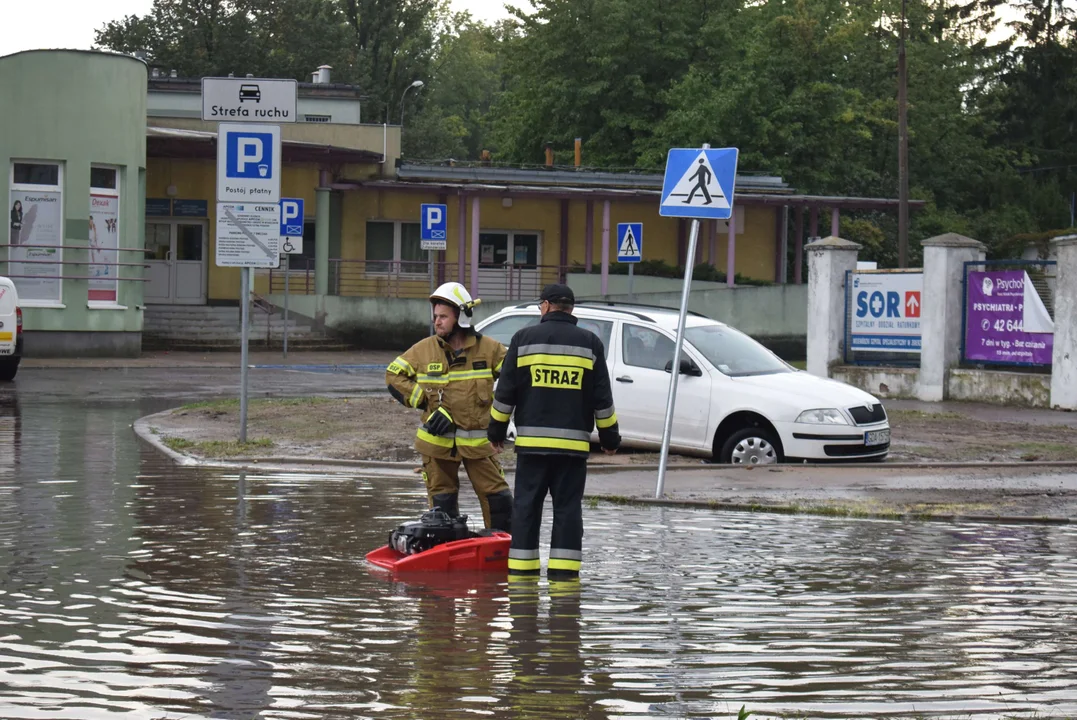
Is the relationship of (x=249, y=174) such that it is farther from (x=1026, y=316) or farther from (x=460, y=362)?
(x=1026, y=316)

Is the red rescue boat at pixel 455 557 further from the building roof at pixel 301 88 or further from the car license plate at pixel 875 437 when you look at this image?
the building roof at pixel 301 88

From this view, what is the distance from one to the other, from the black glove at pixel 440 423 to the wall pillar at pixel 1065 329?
1398 cm

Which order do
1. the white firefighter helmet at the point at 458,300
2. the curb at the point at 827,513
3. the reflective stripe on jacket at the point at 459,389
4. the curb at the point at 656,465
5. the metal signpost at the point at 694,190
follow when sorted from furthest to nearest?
the curb at the point at 656,465 → the metal signpost at the point at 694,190 → the curb at the point at 827,513 → the reflective stripe on jacket at the point at 459,389 → the white firefighter helmet at the point at 458,300

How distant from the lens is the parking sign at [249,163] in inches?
594

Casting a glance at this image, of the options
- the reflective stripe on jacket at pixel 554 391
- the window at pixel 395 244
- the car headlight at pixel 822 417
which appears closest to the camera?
the reflective stripe on jacket at pixel 554 391

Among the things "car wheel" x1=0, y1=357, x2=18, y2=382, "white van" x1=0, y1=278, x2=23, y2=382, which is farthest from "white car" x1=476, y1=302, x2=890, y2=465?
"car wheel" x1=0, y1=357, x2=18, y2=382

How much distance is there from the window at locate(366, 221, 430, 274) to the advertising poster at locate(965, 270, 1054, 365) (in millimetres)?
22614

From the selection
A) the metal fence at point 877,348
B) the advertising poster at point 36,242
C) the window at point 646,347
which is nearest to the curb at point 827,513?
the window at point 646,347

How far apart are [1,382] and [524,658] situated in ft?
64.8

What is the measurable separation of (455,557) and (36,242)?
25451 mm

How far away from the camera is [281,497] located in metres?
11.9

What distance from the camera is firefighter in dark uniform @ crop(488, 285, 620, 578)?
8.29 m

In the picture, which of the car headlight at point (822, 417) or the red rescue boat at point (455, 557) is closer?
the red rescue boat at point (455, 557)

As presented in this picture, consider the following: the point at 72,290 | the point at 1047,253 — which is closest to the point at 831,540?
the point at 72,290
